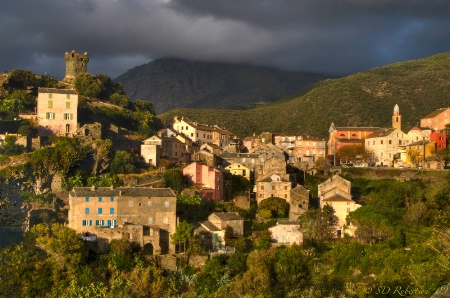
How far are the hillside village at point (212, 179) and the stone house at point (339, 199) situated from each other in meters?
0.09

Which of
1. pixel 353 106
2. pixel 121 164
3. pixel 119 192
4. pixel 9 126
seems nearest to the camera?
pixel 119 192

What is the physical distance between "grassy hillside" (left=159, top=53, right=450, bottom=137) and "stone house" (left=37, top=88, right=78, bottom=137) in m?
41.6

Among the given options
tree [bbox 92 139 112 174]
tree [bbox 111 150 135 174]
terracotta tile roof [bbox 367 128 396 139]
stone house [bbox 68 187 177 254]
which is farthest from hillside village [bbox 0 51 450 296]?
tree [bbox 111 150 135 174]

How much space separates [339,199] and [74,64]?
45266mm

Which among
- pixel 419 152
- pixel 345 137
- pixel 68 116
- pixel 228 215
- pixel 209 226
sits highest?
pixel 68 116

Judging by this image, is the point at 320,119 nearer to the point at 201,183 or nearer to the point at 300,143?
the point at 300,143

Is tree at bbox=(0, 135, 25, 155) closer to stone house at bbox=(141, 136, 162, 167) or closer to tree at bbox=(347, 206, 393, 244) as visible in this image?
stone house at bbox=(141, 136, 162, 167)

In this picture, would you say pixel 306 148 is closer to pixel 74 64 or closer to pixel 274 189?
pixel 274 189

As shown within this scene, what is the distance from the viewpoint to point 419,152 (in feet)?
270

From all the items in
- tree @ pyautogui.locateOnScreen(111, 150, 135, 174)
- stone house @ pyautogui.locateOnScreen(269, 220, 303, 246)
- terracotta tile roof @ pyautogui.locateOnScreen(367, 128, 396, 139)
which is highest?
terracotta tile roof @ pyautogui.locateOnScreen(367, 128, 396, 139)

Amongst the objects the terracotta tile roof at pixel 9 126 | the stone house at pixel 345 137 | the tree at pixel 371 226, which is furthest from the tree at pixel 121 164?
the stone house at pixel 345 137

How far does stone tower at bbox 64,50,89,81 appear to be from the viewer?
312 ft

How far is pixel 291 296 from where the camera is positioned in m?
38.5

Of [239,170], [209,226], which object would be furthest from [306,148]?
[209,226]
